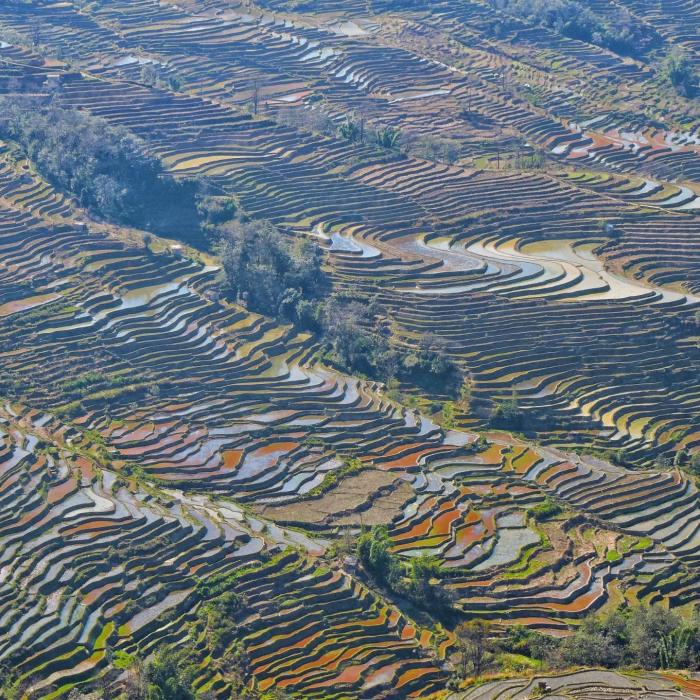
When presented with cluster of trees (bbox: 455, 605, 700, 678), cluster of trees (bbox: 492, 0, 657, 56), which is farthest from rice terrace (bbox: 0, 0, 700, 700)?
cluster of trees (bbox: 492, 0, 657, 56)

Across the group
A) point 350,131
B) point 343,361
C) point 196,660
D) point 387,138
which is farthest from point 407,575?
point 350,131

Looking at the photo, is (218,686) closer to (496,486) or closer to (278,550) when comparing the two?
(278,550)

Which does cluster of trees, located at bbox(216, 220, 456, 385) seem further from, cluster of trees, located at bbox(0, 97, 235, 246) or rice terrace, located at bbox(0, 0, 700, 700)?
cluster of trees, located at bbox(0, 97, 235, 246)

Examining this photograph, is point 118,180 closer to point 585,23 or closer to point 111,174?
point 111,174

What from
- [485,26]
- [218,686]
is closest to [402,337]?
[218,686]

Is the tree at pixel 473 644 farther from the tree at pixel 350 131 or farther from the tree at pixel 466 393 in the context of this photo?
the tree at pixel 350 131

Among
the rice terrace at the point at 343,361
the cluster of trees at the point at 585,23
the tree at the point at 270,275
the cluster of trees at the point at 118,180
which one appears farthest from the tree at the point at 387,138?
the cluster of trees at the point at 585,23

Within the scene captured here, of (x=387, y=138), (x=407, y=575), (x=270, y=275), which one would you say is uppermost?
(x=387, y=138)
